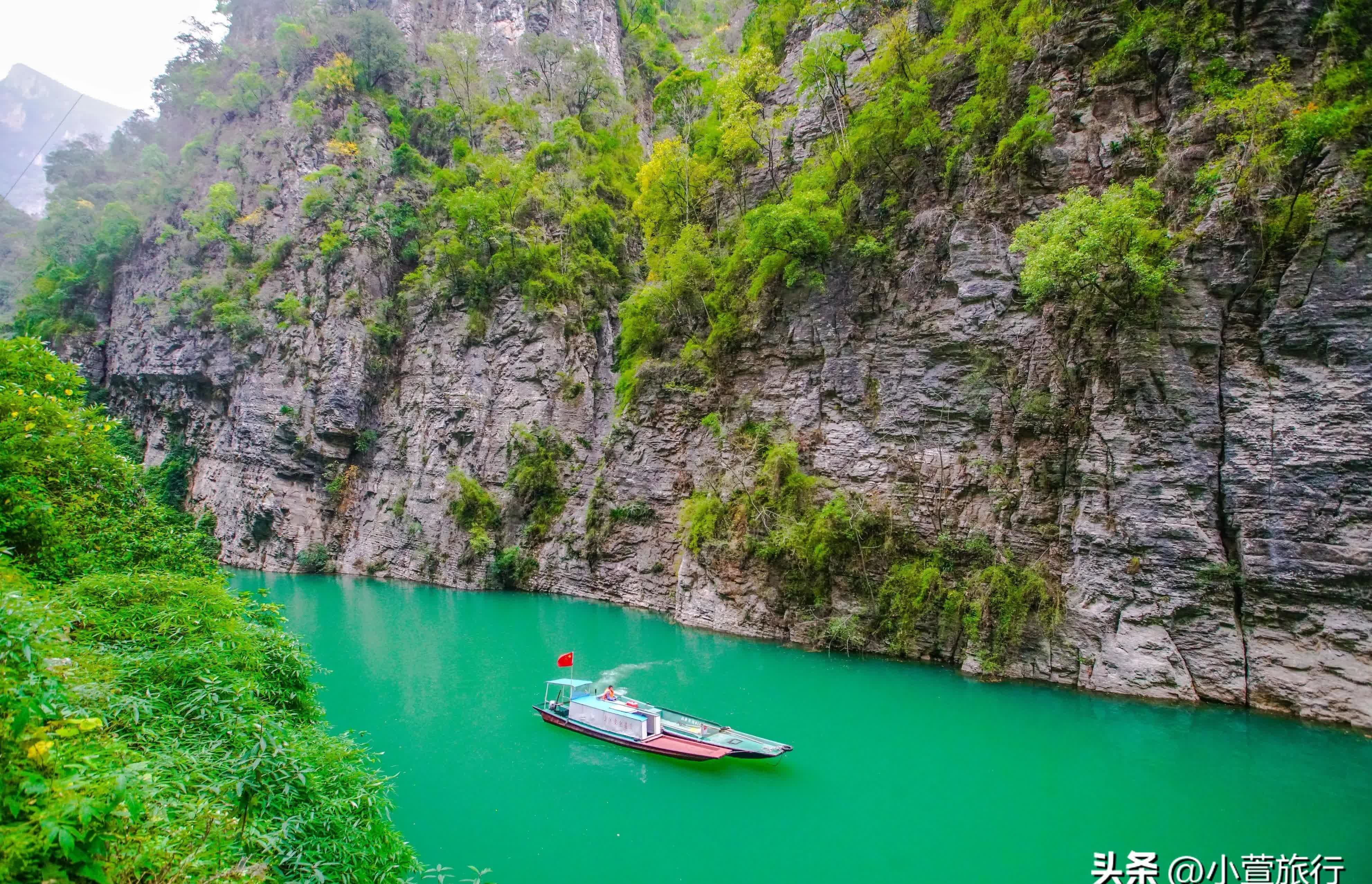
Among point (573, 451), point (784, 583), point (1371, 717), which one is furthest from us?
point (573, 451)

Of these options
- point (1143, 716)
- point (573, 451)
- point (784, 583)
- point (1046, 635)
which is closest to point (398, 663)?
point (784, 583)

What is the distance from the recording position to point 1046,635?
49.3 ft

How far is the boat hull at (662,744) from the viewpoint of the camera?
1168 cm

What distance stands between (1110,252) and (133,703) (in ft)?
58.4

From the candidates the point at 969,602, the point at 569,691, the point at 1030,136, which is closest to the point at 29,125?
the point at 569,691

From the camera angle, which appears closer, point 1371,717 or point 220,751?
point 220,751

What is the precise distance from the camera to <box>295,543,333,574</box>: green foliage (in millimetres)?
34281

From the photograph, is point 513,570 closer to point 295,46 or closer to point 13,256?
point 295,46

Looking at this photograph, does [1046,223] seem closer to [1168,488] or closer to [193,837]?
[1168,488]

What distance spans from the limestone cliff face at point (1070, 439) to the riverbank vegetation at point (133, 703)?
14767mm

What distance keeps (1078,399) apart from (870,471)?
585 cm

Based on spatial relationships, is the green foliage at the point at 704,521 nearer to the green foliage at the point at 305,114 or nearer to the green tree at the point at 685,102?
the green tree at the point at 685,102

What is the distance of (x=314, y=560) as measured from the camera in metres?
34.3

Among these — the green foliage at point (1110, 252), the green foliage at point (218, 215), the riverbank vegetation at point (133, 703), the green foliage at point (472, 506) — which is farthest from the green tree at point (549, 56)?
the riverbank vegetation at point (133, 703)
